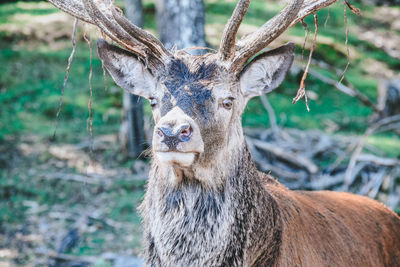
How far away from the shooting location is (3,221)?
6.36 meters

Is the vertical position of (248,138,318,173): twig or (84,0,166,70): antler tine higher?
(84,0,166,70): antler tine

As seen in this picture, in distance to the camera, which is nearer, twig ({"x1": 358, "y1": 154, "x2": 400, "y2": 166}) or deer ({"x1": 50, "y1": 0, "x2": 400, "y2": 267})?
deer ({"x1": 50, "y1": 0, "x2": 400, "y2": 267})

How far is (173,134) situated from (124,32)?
103 centimetres

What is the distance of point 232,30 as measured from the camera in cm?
324

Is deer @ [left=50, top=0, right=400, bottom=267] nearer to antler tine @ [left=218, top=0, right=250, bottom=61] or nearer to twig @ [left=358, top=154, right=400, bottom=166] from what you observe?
antler tine @ [left=218, top=0, right=250, bottom=61]

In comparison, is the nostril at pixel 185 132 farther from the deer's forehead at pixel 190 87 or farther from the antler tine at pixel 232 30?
the antler tine at pixel 232 30

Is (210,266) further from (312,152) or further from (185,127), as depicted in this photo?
(312,152)

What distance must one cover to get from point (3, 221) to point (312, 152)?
4.73 meters

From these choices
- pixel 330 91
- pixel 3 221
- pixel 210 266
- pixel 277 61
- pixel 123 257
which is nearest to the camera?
pixel 210 266

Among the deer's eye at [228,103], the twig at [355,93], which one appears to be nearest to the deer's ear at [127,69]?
the deer's eye at [228,103]

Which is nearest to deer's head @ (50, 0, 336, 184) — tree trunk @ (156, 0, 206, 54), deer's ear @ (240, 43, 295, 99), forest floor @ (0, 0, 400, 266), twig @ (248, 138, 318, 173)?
deer's ear @ (240, 43, 295, 99)

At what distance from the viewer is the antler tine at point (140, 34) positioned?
3293mm

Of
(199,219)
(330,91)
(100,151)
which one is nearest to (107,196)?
(100,151)

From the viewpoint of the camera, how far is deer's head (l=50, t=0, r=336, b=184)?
3.08 m
